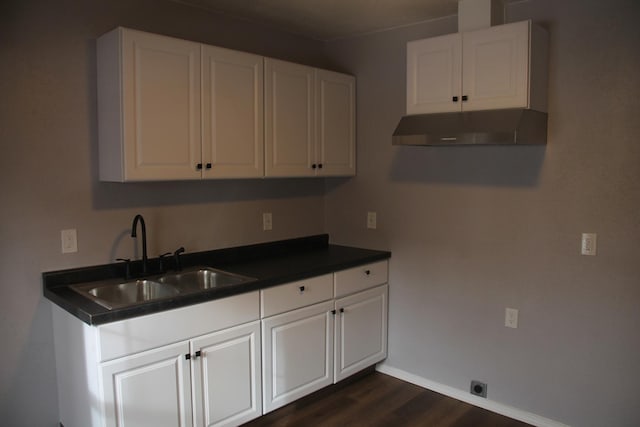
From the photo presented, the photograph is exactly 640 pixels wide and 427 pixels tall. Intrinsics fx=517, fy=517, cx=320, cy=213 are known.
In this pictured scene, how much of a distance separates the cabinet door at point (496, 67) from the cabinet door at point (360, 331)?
4.60 feet

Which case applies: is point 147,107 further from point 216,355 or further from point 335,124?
point 335,124

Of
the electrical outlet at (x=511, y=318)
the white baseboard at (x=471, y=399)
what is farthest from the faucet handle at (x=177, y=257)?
the electrical outlet at (x=511, y=318)

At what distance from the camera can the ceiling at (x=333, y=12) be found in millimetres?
2967

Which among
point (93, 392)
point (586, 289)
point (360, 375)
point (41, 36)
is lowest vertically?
point (360, 375)

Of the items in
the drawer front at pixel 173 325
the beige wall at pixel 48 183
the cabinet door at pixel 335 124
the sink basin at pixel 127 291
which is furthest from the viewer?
the cabinet door at pixel 335 124

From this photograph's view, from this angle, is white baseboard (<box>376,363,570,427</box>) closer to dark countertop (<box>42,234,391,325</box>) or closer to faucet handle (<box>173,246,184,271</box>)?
dark countertop (<box>42,234,391,325</box>)

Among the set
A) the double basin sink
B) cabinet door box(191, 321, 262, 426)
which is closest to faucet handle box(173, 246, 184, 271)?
the double basin sink

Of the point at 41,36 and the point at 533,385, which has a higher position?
the point at 41,36

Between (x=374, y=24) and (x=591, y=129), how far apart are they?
59.3 inches

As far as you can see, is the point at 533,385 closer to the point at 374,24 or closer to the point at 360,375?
the point at 360,375

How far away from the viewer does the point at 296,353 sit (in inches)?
118

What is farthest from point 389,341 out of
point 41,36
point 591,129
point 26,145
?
point 41,36

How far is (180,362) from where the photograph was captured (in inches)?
95.6

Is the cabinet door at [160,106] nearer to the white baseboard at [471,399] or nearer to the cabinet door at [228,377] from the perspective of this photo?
the cabinet door at [228,377]
